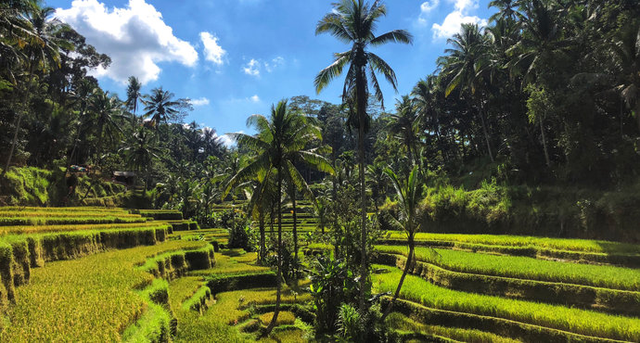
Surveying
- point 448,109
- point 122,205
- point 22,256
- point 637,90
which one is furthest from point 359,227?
point 122,205

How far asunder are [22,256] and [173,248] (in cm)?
1073

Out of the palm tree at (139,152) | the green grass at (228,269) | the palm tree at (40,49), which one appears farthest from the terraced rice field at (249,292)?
the palm tree at (139,152)

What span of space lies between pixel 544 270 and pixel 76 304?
58.2 ft

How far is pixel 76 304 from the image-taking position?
752 cm

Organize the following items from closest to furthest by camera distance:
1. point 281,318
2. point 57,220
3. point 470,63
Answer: point 281,318, point 57,220, point 470,63

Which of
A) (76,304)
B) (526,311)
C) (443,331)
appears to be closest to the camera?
(76,304)

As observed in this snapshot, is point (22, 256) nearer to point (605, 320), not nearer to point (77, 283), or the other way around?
point (77, 283)

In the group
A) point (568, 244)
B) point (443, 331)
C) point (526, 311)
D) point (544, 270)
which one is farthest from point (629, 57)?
point (443, 331)

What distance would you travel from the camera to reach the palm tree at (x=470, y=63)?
34438mm

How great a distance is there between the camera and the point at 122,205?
4288 centimetres

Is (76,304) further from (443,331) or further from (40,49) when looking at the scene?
(40,49)

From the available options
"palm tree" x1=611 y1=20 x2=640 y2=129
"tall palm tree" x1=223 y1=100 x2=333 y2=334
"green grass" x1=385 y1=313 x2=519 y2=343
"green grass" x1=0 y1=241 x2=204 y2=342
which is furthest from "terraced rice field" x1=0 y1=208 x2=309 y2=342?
"palm tree" x1=611 y1=20 x2=640 y2=129

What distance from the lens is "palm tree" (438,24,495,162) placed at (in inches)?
1356

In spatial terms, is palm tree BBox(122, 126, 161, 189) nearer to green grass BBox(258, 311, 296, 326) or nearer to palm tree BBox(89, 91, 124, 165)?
palm tree BBox(89, 91, 124, 165)
